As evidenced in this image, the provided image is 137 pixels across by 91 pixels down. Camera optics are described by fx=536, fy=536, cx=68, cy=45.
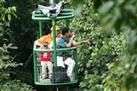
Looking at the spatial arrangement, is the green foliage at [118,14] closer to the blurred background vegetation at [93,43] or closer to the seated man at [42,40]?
the blurred background vegetation at [93,43]

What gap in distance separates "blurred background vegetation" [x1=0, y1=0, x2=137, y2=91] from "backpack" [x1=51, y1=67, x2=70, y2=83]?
0.37 metres

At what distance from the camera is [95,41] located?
1081 centimetres

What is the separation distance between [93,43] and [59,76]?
39.4 inches

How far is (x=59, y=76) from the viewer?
34.8 ft

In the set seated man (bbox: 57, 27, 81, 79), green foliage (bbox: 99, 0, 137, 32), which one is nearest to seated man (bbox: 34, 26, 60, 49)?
seated man (bbox: 57, 27, 81, 79)

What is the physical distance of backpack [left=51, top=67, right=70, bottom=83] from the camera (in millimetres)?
10577

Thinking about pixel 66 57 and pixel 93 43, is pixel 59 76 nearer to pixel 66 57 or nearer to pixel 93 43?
pixel 66 57

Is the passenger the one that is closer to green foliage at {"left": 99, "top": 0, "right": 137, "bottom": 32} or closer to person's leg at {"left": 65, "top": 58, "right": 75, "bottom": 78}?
person's leg at {"left": 65, "top": 58, "right": 75, "bottom": 78}

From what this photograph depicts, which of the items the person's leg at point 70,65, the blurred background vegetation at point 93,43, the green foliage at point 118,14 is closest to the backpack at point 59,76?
the person's leg at point 70,65

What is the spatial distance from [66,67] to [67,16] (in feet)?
3.35

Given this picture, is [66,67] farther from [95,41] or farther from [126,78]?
[126,78]

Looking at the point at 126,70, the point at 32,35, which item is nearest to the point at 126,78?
the point at 126,70

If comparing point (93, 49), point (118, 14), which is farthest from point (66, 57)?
point (118, 14)

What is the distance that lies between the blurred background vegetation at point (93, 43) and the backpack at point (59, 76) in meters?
0.37
